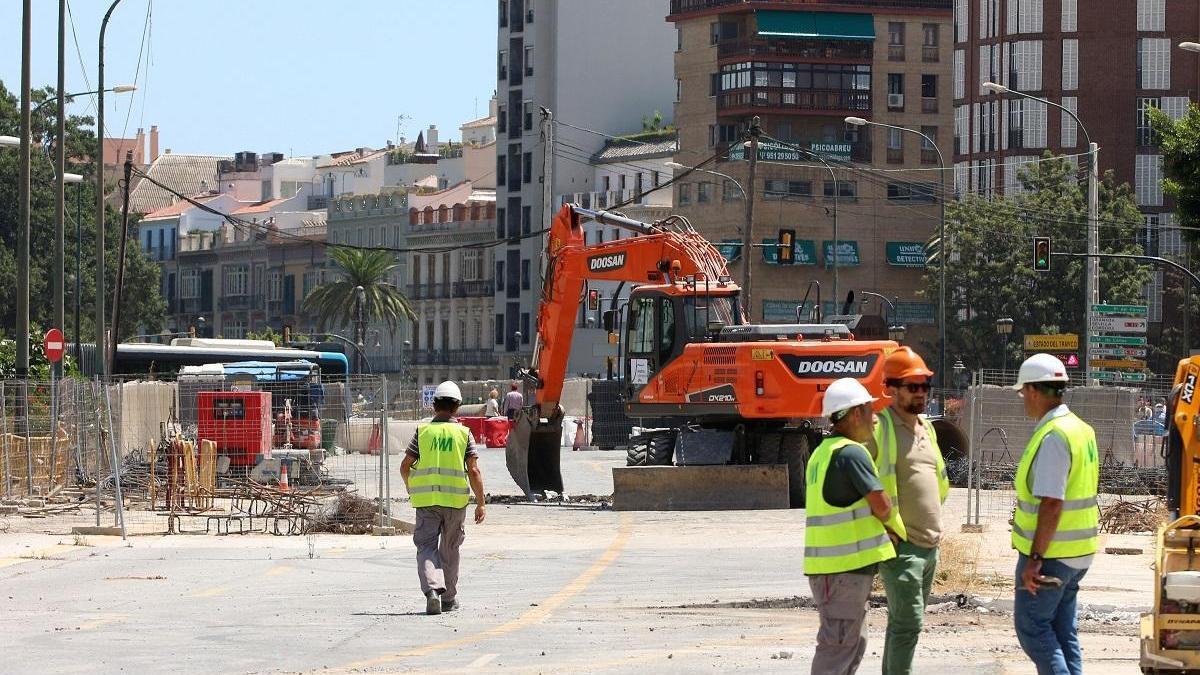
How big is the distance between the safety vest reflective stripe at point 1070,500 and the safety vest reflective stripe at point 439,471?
21.1 ft

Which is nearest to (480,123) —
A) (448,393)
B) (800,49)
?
(800,49)

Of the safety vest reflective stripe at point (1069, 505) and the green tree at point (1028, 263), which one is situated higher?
the green tree at point (1028, 263)

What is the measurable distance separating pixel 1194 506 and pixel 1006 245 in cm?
7616

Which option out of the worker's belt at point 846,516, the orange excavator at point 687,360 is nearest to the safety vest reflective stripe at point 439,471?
the worker's belt at point 846,516

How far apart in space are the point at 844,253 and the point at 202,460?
76.0 metres

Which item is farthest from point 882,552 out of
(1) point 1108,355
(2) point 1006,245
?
(2) point 1006,245

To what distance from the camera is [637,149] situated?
4434 inches

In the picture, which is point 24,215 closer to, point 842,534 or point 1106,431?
point 1106,431

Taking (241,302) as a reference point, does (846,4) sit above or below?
above

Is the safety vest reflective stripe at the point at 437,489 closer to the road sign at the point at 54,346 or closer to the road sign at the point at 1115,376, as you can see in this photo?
the road sign at the point at 54,346

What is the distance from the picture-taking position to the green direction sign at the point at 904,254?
10319cm

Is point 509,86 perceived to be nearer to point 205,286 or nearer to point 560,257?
point 205,286

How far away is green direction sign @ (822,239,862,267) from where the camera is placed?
336 feet

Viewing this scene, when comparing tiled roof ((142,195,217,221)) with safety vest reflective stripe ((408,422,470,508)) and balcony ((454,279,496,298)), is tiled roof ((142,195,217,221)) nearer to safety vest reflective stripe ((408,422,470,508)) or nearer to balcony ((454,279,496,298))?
balcony ((454,279,496,298))
